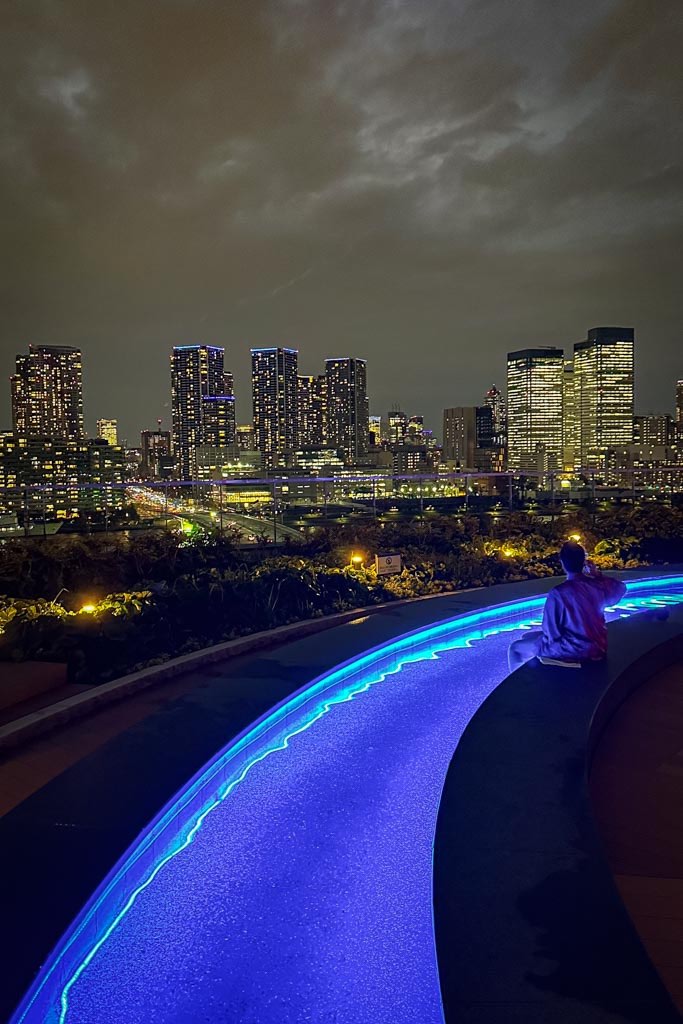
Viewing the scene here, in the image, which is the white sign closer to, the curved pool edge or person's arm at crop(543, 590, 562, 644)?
person's arm at crop(543, 590, 562, 644)

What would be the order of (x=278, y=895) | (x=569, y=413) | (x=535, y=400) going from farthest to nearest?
(x=535, y=400) → (x=569, y=413) → (x=278, y=895)

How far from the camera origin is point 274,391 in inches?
5901


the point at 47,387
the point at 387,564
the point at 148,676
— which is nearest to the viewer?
the point at 148,676

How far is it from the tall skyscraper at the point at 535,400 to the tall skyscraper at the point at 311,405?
1597 inches

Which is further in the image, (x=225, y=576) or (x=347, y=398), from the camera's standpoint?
(x=347, y=398)

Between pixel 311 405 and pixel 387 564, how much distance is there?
142068mm

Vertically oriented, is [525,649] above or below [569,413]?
below

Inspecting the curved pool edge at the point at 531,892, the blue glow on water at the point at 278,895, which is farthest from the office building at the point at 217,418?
the curved pool edge at the point at 531,892

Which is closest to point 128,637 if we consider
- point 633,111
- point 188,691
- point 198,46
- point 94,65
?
point 188,691

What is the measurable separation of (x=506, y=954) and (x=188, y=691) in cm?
314

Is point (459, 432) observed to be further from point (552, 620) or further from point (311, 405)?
point (552, 620)

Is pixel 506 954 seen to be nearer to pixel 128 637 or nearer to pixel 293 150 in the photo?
pixel 128 637

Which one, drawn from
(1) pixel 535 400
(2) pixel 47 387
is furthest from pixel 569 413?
(2) pixel 47 387

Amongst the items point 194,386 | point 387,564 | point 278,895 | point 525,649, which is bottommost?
point 278,895
